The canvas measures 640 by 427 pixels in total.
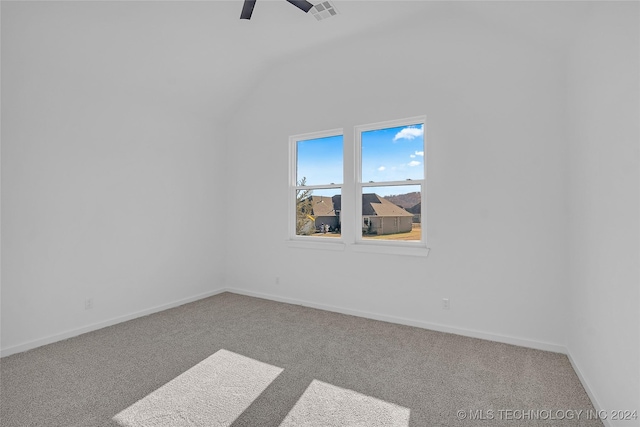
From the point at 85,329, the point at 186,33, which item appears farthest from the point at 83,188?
the point at 186,33

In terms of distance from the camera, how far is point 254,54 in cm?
Answer: 382

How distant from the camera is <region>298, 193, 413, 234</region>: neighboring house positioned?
3522 mm

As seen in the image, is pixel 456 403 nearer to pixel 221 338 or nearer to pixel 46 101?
pixel 221 338

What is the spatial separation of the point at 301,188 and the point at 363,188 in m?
0.91

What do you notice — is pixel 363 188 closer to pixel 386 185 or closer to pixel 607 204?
pixel 386 185

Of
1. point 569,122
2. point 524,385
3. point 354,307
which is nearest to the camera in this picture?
point 524,385

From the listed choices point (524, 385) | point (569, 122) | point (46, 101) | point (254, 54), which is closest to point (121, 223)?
point (46, 101)

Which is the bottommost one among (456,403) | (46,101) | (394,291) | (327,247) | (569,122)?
(456,403)

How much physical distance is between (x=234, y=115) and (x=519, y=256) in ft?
13.6

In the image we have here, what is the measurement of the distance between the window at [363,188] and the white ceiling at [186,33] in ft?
3.54

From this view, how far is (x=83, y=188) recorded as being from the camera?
10.3 ft

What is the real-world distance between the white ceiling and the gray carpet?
8.77 feet

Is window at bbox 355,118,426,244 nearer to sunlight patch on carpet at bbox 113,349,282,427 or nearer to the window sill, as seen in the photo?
the window sill

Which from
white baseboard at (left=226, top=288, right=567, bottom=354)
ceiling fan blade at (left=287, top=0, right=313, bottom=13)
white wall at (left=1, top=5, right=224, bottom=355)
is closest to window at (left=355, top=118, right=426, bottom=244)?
white baseboard at (left=226, top=288, right=567, bottom=354)
